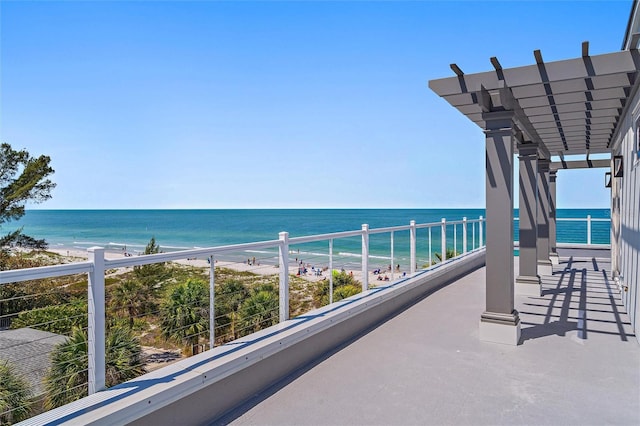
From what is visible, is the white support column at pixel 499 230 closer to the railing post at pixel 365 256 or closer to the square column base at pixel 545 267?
the railing post at pixel 365 256

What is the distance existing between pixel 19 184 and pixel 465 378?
2156 cm

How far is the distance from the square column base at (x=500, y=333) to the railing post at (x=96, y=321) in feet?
11.2

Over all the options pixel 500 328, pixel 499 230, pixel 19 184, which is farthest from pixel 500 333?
pixel 19 184

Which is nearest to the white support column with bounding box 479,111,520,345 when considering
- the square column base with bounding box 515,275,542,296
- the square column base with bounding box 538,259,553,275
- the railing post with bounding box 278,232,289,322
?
the railing post with bounding box 278,232,289,322

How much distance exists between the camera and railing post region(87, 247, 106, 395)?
2.07 meters

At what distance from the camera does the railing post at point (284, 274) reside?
11.2 ft

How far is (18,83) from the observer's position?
95.1 feet

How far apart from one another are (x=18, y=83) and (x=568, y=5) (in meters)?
34.6

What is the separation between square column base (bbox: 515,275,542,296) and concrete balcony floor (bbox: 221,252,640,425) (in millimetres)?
1117

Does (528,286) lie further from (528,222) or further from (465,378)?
(465,378)

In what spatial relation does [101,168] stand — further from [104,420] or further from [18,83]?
[104,420]

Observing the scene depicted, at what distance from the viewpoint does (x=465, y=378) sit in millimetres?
3086

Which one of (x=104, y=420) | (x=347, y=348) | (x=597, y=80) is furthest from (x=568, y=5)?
(x=104, y=420)

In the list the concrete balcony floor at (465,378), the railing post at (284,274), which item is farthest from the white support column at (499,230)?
the railing post at (284,274)
